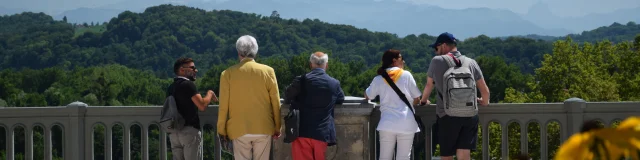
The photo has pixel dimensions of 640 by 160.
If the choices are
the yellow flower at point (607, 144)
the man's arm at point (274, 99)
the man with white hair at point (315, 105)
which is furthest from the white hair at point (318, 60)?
the yellow flower at point (607, 144)

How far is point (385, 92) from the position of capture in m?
7.05

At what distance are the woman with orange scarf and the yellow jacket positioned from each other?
781 millimetres

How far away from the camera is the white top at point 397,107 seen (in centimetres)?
702

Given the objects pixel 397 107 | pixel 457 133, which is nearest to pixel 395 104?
pixel 397 107

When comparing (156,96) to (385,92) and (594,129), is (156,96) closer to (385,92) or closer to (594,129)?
(385,92)

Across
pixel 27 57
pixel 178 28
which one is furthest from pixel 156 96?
pixel 178 28

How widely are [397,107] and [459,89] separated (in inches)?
18.4

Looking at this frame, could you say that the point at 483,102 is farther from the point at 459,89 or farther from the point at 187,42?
the point at 187,42

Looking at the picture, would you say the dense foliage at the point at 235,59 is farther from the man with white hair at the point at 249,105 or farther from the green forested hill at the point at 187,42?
the man with white hair at the point at 249,105

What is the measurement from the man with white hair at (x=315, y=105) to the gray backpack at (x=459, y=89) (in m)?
0.78

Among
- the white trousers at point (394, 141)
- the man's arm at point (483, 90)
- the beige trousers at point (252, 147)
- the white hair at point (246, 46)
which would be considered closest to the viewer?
the white hair at point (246, 46)

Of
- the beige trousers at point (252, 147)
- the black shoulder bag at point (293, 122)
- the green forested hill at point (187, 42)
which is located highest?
the green forested hill at point (187, 42)

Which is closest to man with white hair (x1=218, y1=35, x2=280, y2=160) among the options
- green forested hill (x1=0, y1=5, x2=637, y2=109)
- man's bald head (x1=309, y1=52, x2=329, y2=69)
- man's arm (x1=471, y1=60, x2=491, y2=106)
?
man's bald head (x1=309, y1=52, x2=329, y2=69)

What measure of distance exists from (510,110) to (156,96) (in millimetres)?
91154
